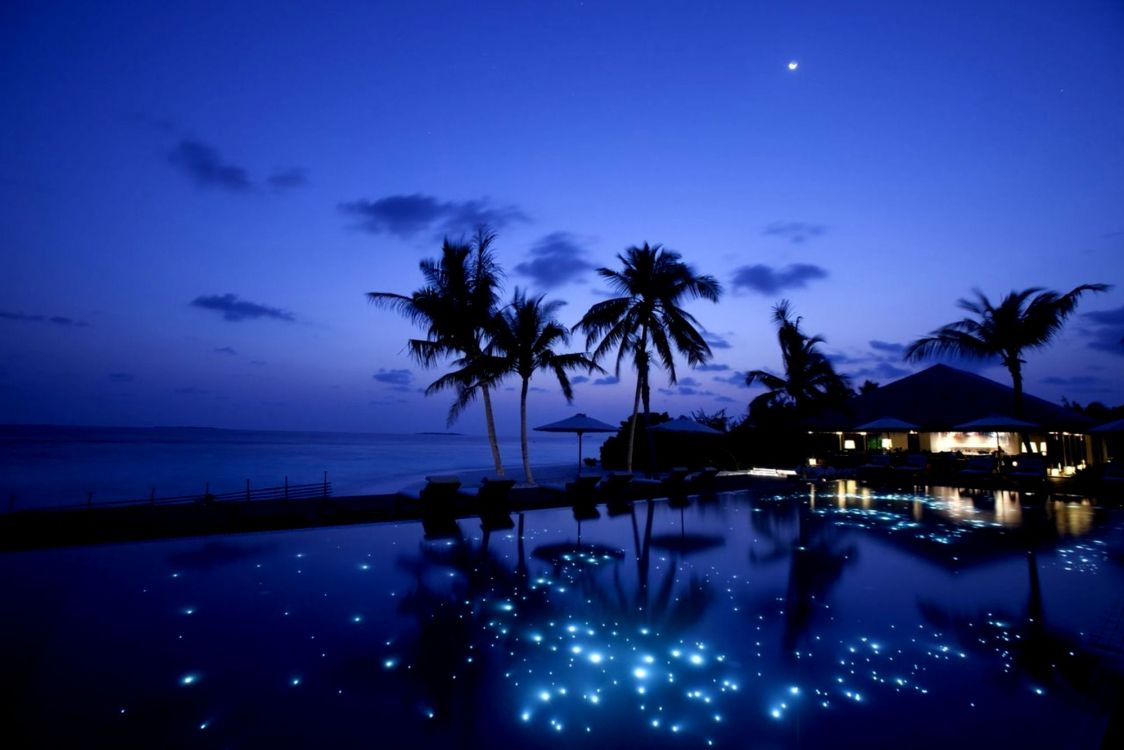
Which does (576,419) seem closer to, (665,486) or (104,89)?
(665,486)

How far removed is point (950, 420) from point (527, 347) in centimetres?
1890

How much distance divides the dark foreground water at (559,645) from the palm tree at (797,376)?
15104mm

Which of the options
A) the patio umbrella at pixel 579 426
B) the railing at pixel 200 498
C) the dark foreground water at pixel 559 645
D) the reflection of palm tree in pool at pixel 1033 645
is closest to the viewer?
the dark foreground water at pixel 559 645

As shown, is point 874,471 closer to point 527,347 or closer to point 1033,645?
point 527,347

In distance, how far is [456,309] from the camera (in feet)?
49.5

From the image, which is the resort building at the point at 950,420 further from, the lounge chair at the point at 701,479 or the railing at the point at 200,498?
the railing at the point at 200,498

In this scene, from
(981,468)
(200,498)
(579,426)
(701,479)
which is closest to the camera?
(701,479)

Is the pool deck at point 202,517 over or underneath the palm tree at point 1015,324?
underneath

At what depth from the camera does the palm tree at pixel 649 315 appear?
54.6ft

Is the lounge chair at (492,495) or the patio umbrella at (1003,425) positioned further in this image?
the patio umbrella at (1003,425)

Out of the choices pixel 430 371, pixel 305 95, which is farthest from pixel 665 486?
pixel 305 95

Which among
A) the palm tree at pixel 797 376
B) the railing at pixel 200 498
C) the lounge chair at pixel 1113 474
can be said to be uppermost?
the palm tree at pixel 797 376

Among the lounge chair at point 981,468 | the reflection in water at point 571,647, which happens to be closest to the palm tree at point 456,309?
the reflection in water at point 571,647

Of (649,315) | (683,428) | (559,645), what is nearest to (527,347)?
(649,315)
